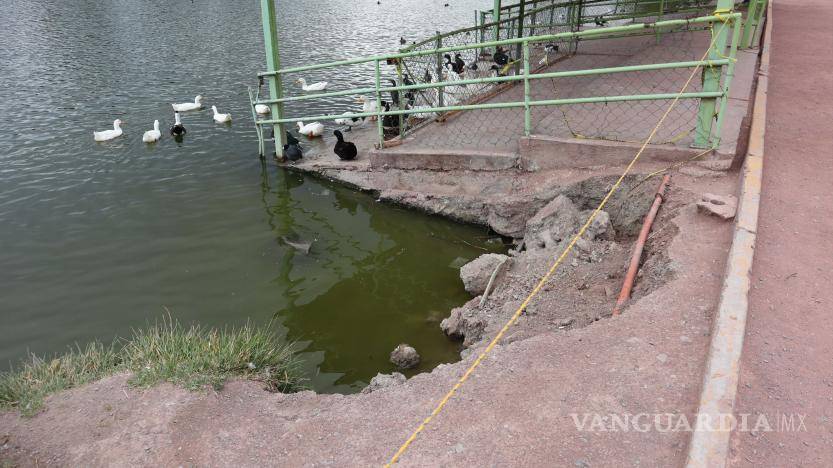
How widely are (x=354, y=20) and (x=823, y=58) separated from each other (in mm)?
18479

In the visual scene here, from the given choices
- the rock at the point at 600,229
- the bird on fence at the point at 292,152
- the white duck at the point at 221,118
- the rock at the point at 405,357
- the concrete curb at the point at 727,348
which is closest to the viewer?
the concrete curb at the point at 727,348

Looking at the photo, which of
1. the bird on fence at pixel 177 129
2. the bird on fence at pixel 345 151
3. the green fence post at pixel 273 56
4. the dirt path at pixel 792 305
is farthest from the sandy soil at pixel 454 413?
the bird on fence at pixel 177 129

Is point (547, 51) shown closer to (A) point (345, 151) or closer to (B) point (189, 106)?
(A) point (345, 151)

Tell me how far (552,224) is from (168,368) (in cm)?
404

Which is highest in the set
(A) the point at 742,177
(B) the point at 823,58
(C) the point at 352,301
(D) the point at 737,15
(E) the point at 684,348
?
(D) the point at 737,15

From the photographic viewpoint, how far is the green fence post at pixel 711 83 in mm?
5738

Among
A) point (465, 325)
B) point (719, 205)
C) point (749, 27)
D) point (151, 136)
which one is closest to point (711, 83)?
point (719, 205)

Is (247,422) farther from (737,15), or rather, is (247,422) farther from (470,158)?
(737,15)

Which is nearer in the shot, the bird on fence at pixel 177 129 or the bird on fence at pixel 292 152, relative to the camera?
the bird on fence at pixel 292 152

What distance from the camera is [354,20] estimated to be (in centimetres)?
2481

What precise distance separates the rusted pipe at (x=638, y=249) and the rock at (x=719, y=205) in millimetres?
441

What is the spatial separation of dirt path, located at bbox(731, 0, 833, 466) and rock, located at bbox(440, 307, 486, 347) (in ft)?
6.87

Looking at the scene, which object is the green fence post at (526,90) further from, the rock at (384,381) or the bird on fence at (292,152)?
the bird on fence at (292,152)

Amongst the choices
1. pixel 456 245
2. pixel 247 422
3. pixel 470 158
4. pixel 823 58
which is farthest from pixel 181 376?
pixel 823 58
